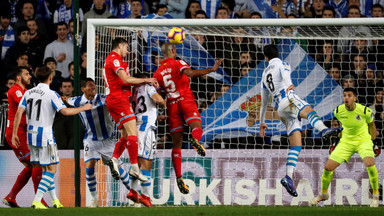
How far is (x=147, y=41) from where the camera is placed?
1112cm

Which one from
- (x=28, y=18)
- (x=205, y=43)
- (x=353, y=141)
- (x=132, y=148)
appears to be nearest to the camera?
(x=132, y=148)

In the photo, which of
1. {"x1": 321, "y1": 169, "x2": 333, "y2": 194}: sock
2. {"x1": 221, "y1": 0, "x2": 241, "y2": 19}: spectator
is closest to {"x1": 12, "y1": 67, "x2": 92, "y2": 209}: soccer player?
{"x1": 321, "y1": 169, "x2": 333, "y2": 194}: sock

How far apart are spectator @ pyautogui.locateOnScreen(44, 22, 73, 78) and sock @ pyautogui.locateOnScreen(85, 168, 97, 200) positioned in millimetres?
2892

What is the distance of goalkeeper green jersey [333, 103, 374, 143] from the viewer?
32.0 feet

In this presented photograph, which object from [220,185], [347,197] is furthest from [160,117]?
[347,197]

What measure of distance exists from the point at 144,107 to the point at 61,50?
3.81m

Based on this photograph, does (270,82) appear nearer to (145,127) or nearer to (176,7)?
(145,127)

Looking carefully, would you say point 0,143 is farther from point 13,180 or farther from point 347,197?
point 347,197

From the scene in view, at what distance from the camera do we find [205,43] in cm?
1152

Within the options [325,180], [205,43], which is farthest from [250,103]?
[325,180]

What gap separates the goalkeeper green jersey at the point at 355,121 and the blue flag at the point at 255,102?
0.80 meters

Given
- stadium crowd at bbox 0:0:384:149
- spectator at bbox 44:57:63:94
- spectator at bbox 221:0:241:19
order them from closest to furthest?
1. stadium crowd at bbox 0:0:384:149
2. spectator at bbox 44:57:63:94
3. spectator at bbox 221:0:241:19

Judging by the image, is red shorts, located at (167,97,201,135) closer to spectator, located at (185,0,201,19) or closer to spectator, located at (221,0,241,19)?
spectator, located at (185,0,201,19)

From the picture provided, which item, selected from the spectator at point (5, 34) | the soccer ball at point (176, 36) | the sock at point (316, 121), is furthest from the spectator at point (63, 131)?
the sock at point (316, 121)
